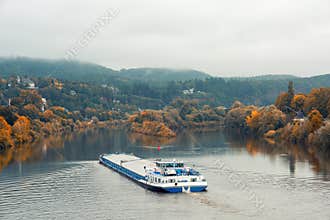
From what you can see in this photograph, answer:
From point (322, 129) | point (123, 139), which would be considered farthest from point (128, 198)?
point (123, 139)

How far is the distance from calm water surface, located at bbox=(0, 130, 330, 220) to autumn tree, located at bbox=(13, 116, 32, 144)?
17.4m

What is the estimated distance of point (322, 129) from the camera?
297 feet

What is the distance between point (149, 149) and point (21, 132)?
95.1 feet

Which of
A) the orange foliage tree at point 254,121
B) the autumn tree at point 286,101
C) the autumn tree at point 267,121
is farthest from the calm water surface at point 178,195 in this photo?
the autumn tree at point 286,101

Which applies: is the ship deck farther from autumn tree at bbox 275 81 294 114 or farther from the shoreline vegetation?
autumn tree at bbox 275 81 294 114

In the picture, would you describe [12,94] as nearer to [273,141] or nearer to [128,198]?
[273,141]

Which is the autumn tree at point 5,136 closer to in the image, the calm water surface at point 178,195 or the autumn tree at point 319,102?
the calm water surface at point 178,195

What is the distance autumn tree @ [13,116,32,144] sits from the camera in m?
110

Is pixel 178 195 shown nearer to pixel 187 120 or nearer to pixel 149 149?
pixel 149 149

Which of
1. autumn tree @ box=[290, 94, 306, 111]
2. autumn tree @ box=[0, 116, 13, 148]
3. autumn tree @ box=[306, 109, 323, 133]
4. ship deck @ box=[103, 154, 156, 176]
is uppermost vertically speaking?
autumn tree @ box=[290, 94, 306, 111]

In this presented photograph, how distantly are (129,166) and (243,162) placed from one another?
1591 centimetres

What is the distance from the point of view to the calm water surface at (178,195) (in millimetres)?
46688

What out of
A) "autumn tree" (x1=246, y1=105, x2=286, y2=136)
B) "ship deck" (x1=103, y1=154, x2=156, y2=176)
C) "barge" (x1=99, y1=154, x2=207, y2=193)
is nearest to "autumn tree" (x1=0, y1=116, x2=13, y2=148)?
"ship deck" (x1=103, y1=154, x2=156, y2=176)

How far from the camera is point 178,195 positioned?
5416 cm
